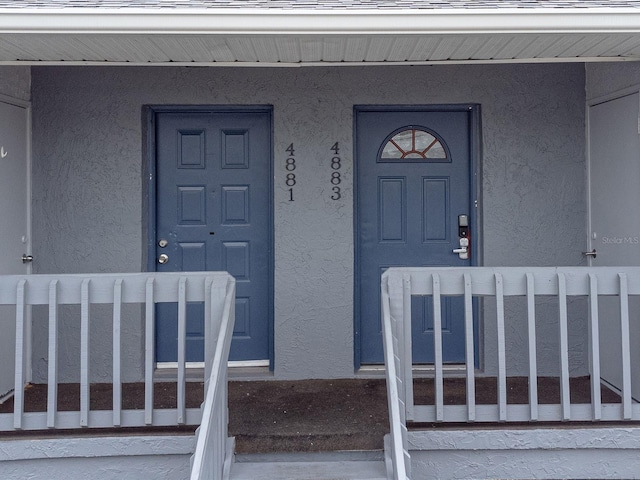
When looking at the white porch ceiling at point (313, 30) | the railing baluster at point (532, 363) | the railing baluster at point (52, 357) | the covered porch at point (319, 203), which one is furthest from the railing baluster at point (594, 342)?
the railing baluster at point (52, 357)

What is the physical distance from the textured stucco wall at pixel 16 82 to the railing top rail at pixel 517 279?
3.07 meters

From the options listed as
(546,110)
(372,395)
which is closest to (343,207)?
→ (372,395)

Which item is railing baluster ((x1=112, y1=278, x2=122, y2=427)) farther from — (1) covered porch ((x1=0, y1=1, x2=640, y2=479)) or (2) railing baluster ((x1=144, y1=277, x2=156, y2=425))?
(1) covered porch ((x1=0, y1=1, x2=640, y2=479))

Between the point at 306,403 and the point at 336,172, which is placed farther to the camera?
the point at 336,172

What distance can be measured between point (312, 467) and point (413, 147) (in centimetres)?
268

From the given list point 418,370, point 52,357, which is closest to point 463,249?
point 418,370

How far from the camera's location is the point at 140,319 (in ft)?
17.0

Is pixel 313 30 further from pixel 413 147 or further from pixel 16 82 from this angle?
pixel 16 82

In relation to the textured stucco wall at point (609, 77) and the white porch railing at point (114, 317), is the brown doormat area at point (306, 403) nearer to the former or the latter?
the white porch railing at point (114, 317)

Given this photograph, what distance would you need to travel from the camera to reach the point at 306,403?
454cm

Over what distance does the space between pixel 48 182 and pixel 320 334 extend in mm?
2381

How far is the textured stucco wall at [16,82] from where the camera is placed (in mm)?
4738

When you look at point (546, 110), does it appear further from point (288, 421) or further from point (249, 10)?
point (288, 421)

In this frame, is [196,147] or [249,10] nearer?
[249,10]
